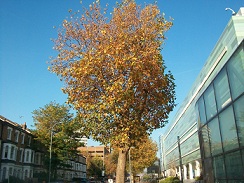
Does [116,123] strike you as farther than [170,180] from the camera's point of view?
No

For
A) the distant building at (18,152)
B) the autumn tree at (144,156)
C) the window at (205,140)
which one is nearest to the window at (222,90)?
the window at (205,140)

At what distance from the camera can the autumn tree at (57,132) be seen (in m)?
48.2

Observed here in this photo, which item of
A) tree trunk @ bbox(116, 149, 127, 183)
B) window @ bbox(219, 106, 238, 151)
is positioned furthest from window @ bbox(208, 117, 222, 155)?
tree trunk @ bbox(116, 149, 127, 183)

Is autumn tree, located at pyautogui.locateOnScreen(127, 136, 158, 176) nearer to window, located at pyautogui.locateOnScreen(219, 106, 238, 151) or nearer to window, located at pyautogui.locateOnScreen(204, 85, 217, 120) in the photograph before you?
window, located at pyautogui.locateOnScreen(204, 85, 217, 120)

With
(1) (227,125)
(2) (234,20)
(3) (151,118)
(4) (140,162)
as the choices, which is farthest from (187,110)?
(1) (227,125)

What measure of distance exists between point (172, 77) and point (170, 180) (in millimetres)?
22473

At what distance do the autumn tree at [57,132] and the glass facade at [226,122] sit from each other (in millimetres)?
35136

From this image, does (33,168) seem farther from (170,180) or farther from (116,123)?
(116,123)

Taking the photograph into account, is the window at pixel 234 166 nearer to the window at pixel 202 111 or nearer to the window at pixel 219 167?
the window at pixel 219 167

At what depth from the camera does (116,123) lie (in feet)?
49.4

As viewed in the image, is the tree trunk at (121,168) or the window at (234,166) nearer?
the window at (234,166)

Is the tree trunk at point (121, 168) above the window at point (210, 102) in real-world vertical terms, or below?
below

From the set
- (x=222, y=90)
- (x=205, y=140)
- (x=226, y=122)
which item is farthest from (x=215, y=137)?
(x=222, y=90)

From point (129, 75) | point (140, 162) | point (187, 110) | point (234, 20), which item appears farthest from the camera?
point (187, 110)
